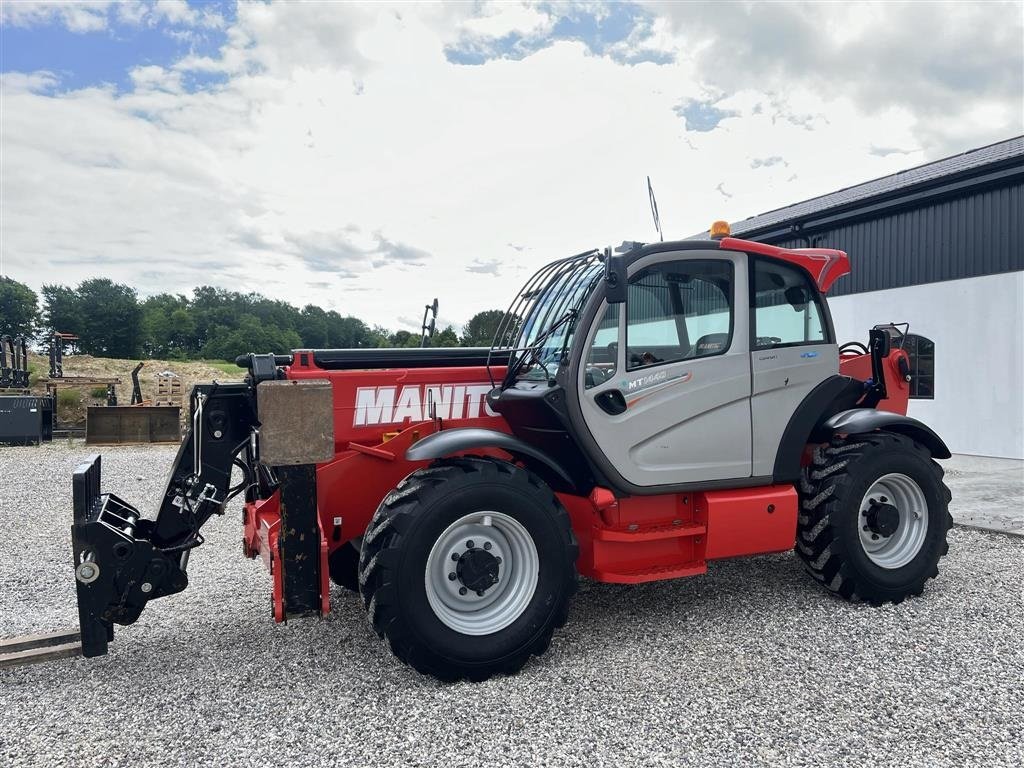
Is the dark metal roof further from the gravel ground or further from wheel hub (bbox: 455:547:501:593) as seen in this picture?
wheel hub (bbox: 455:547:501:593)

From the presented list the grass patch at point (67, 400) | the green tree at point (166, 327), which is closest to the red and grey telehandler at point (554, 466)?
the grass patch at point (67, 400)

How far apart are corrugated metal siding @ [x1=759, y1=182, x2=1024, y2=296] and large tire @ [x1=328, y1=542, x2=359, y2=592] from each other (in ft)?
43.6

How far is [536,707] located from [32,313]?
2811 inches

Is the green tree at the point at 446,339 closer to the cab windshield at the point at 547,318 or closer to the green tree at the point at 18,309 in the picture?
the cab windshield at the point at 547,318

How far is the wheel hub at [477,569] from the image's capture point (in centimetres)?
381

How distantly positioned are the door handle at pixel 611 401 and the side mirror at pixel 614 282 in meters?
0.55

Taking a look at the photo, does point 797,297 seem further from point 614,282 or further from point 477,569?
point 477,569

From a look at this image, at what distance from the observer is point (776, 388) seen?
15.6ft

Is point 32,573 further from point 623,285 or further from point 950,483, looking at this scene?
point 950,483

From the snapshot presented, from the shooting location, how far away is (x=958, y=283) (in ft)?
44.9

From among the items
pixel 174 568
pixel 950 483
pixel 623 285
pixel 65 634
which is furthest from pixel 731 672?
pixel 950 483

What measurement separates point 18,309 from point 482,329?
6945cm

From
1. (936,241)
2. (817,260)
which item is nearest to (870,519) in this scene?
(817,260)

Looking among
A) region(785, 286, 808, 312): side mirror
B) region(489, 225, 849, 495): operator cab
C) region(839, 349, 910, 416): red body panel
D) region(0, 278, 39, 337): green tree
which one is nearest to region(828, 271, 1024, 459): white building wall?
region(839, 349, 910, 416): red body panel
